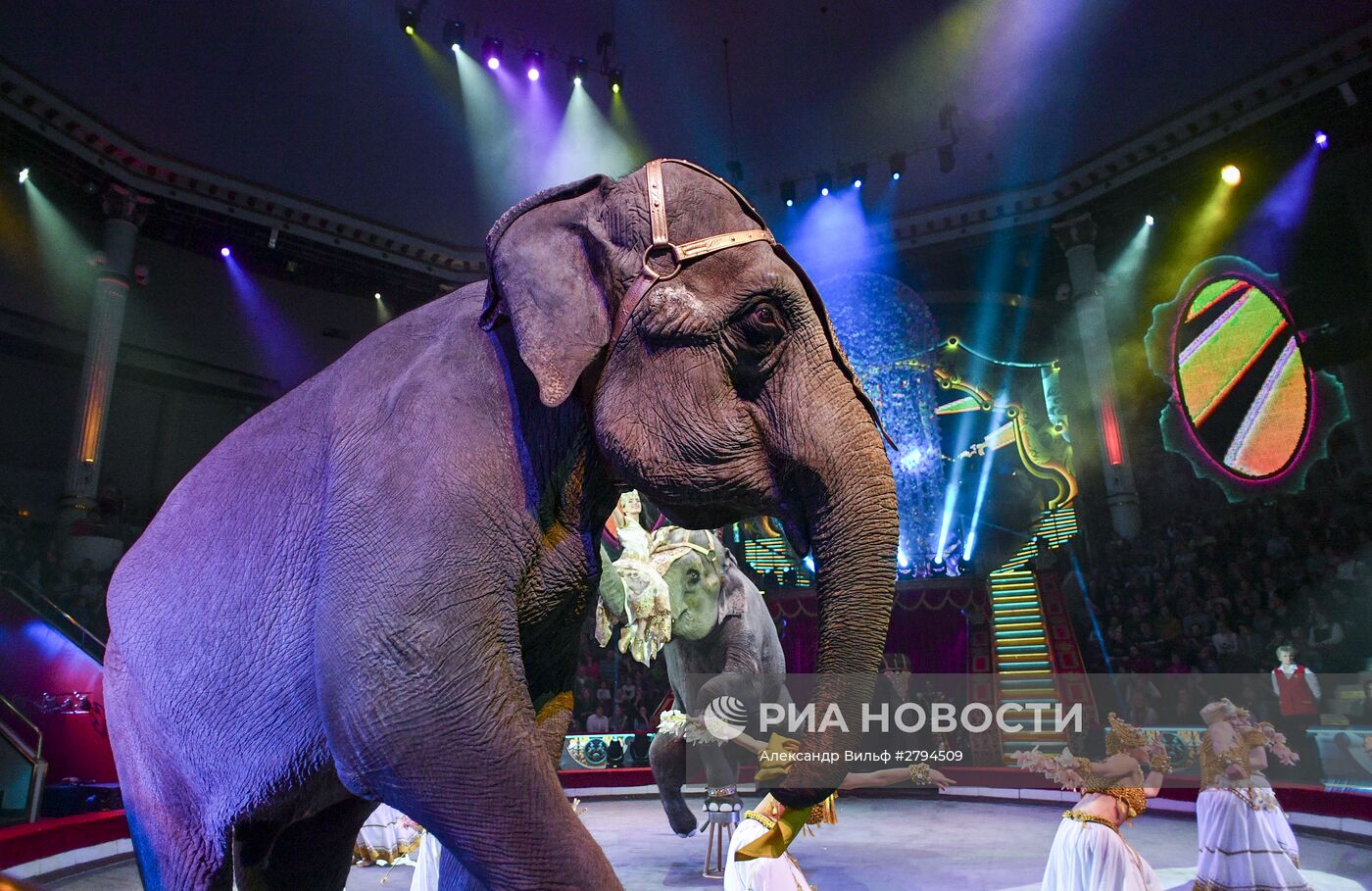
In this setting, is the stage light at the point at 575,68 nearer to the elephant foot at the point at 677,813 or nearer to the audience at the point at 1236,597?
the audience at the point at 1236,597

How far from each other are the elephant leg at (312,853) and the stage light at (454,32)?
18.1 metres

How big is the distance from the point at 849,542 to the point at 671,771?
6.09m

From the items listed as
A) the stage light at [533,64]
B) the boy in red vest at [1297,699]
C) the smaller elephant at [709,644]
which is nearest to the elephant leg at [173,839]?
the smaller elephant at [709,644]

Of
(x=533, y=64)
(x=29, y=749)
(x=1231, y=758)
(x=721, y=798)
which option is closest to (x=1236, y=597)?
(x=1231, y=758)

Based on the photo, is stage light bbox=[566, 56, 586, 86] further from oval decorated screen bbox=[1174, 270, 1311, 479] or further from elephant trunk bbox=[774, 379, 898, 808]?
elephant trunk bbox=[774, 379, 898, 808]

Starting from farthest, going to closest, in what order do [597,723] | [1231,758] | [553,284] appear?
[597,723] → [1231,758] → [553,284]

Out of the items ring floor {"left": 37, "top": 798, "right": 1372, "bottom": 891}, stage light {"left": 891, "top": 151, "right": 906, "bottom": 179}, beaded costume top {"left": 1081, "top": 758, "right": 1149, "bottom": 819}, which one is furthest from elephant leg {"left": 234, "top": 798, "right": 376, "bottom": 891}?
stage light {"left": 891, "top": 151, "right": 906, "bottom": 179}

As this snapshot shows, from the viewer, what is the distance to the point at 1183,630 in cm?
1391

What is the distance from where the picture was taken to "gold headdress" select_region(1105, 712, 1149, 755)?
548 cm

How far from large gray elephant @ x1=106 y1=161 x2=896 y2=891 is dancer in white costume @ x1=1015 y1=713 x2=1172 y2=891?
4855 millimetres

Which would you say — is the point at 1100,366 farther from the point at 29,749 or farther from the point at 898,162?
the point at 29,749

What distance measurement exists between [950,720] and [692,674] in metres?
10.5

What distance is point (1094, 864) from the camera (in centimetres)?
493

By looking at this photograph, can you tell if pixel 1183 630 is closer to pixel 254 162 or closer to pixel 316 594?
pixel 316 594
